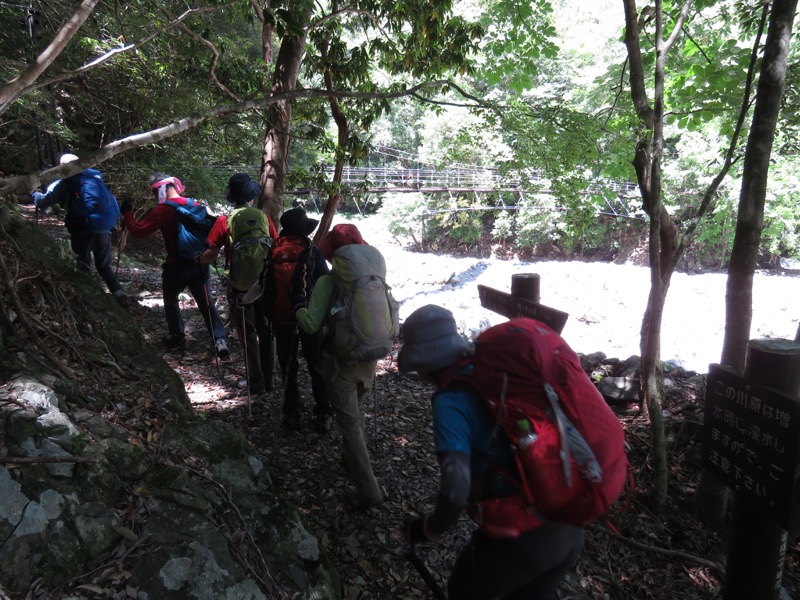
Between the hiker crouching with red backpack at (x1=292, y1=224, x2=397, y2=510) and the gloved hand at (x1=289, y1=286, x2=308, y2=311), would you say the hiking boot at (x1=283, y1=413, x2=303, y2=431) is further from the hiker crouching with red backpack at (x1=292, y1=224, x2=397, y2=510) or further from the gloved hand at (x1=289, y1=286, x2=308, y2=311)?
the gloved hand at (x1=289, y1=286, x2=308, y2=311)

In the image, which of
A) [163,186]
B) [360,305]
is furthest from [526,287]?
[163,186]

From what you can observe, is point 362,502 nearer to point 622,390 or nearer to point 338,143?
point 622,390

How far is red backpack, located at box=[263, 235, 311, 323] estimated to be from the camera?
11.4 ft

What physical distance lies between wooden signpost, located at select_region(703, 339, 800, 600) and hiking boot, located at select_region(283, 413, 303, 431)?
291cm

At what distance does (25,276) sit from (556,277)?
13.8 metres

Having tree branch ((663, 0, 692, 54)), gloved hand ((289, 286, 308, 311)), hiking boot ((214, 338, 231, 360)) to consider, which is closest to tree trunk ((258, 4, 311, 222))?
hiking boot ((214, 338, 231, 360))

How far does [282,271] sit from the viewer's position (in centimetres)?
348

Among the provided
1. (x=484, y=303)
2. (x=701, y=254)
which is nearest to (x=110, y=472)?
(x=484, y=303)

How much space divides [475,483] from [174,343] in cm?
442

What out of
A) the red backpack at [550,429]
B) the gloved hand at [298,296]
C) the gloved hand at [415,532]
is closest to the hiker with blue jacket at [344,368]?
the gloved hand at [298,296]

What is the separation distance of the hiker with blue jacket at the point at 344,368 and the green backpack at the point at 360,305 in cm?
2

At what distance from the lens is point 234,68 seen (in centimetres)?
536

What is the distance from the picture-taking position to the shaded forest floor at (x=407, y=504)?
2906 mm

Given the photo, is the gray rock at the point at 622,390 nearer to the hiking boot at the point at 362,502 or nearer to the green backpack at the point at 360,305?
the hiking boot at the point at 362,502
